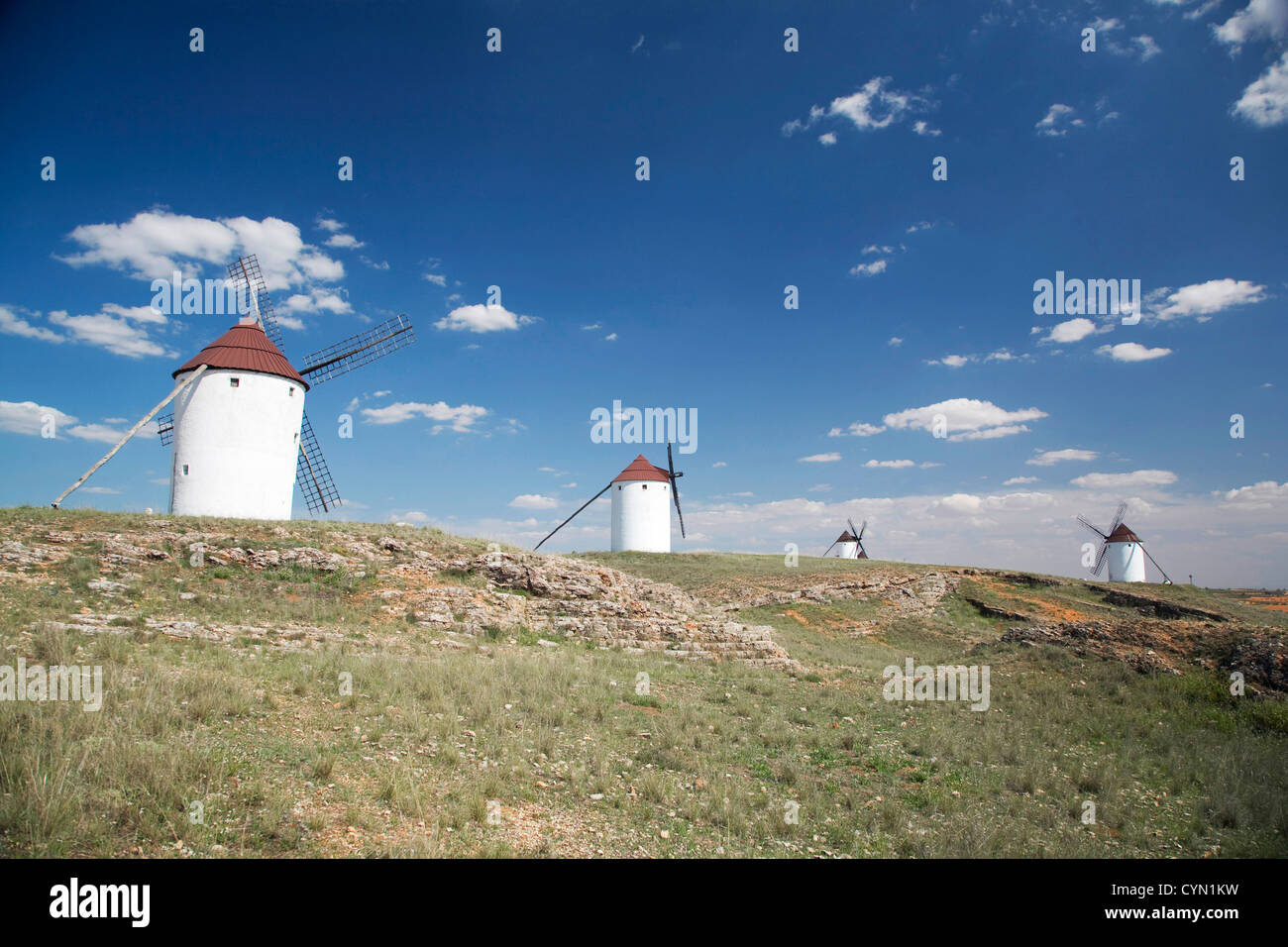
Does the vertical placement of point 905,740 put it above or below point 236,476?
below

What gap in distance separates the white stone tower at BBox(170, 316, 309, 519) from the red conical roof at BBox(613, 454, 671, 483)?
98.8ft

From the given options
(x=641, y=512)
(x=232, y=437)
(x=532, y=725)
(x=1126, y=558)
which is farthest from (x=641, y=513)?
(x=1126, y=558)

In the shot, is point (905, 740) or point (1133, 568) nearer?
point (905, 740)

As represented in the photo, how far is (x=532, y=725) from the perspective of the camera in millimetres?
10156

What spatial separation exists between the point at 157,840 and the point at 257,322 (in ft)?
114

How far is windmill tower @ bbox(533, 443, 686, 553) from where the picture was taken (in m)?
53.3

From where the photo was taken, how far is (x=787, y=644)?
2377 cm

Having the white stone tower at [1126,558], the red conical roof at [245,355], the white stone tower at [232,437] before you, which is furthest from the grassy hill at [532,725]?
the white stone tower at [1126,558]

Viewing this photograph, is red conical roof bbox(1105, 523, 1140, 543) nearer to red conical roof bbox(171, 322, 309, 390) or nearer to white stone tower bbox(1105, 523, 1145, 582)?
white stone tower bbox(1105, 523, 1145, 582)

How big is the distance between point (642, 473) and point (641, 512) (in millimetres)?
3737

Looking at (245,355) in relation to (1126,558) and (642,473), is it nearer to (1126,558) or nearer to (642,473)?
(642,473)

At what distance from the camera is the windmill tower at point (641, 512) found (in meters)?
53.3
